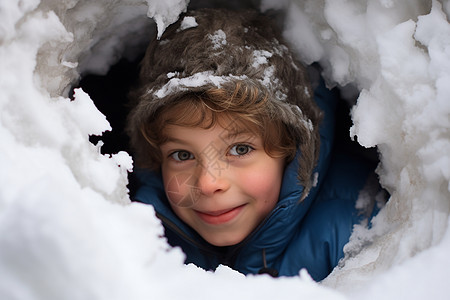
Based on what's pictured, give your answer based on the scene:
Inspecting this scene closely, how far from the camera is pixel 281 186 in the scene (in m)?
1.35

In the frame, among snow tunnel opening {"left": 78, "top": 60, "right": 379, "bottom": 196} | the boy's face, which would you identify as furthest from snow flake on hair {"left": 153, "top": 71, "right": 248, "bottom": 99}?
snow tunnel opening {"left": 78, "top": 60, "right": 379, "bottom": 196}

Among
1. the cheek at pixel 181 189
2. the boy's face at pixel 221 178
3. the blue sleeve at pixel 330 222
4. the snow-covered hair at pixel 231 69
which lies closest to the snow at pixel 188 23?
the snow-covered hair at pixel 231 69

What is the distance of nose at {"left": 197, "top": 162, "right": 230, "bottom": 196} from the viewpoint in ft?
3.92

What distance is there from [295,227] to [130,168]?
71cm

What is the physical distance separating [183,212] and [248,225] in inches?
7.8

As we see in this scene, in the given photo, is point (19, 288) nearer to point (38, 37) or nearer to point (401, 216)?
point (38, 37)

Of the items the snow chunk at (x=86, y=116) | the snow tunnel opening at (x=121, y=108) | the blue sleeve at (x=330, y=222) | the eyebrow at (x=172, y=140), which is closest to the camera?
the snow chunk at (x=86, y=116)

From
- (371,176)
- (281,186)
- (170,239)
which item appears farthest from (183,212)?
(371,176)

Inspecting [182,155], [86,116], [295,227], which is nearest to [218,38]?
[182,155]

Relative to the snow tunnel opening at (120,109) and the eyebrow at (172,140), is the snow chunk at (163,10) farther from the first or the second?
the snow tunnel opening at (120,109)

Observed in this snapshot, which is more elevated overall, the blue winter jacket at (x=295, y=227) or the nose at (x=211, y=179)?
the nose at (x=211, y=179)

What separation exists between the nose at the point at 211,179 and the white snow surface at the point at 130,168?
0.32 metres

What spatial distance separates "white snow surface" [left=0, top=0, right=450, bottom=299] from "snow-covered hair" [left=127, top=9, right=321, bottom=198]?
0.11 meters

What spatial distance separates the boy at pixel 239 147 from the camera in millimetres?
1197
